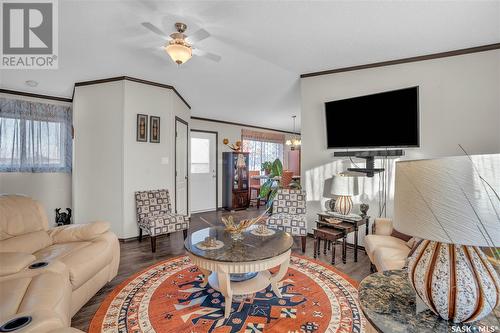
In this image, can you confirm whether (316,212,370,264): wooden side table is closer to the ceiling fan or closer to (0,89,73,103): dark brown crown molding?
the ceiling fan

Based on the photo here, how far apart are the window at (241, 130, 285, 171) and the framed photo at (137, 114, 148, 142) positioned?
362 cm

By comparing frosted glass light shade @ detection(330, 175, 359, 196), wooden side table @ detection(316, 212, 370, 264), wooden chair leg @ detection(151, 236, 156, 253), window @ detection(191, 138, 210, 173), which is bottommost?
wooden chair leg @ detection(151, 236, 156, 253)

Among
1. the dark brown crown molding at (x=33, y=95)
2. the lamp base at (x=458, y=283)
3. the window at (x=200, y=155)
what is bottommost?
the lamp base at (x=458, y=283)

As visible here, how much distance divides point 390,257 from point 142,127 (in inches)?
152

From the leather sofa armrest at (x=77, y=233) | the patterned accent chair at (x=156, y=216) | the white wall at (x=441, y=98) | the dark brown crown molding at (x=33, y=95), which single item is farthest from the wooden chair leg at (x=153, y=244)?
the dark brown crown molding at (x=33, y=95)

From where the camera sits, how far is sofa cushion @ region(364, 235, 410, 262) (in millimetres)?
2514

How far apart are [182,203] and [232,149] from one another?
2.46m

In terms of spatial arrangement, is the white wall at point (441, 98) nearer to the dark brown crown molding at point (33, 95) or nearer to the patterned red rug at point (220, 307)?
the patterned red rug at point (220, 307)

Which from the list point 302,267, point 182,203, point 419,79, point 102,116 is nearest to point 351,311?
point 302,267

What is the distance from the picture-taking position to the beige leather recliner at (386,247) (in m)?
2.17

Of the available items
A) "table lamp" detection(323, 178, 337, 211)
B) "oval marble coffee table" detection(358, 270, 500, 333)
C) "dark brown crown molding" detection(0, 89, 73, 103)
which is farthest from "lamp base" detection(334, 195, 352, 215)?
"dark brown crown molding" detection(0, 89, 73, 103)

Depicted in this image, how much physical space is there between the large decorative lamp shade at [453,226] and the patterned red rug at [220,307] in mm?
1255

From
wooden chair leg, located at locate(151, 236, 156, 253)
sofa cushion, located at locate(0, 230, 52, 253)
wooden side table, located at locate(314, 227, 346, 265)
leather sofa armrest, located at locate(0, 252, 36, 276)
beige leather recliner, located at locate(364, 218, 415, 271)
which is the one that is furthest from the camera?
wooden chair leg, located at locate(151, 236, 156, 253)

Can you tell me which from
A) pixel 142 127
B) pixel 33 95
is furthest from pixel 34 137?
pixel 142 127
